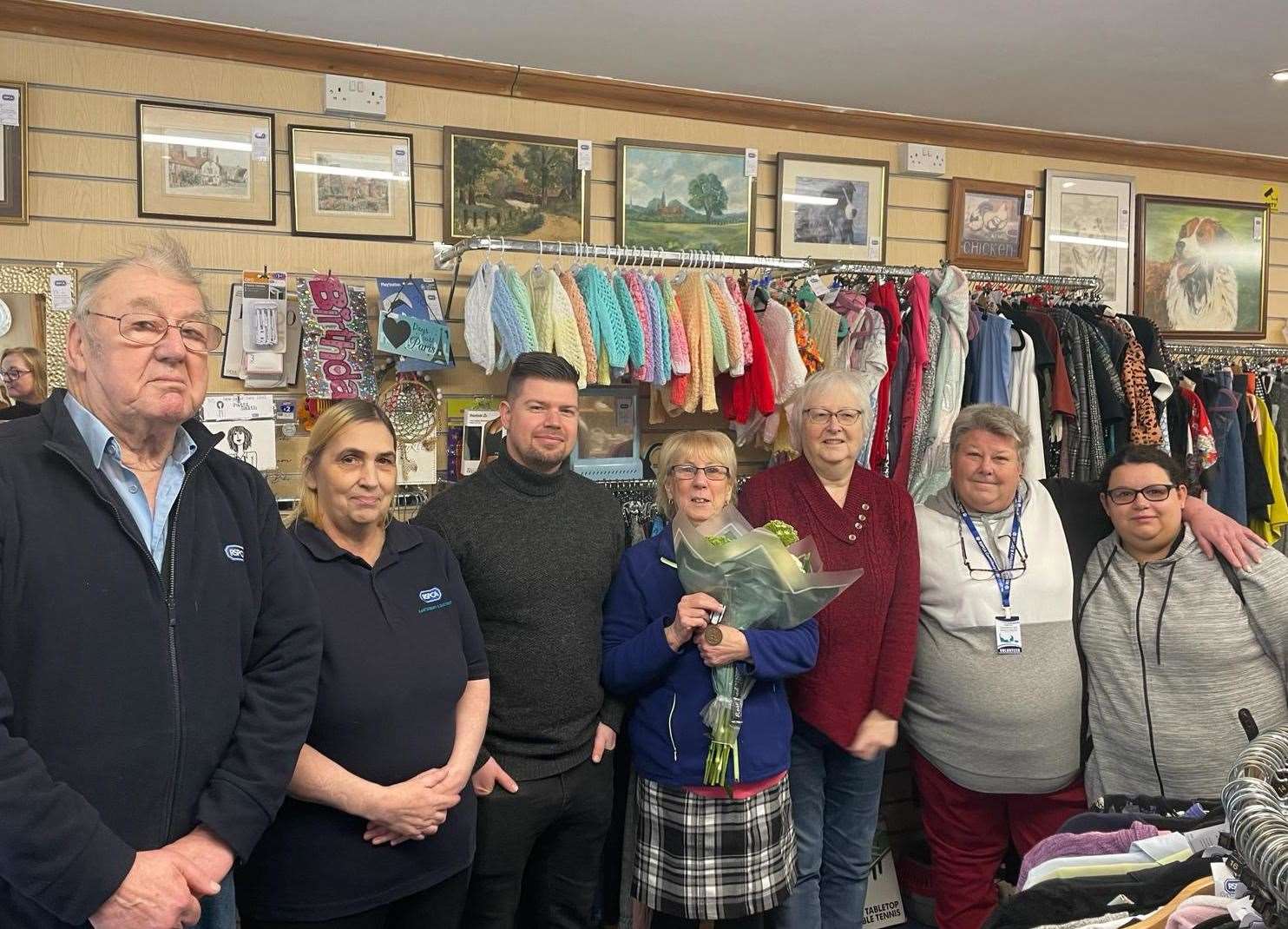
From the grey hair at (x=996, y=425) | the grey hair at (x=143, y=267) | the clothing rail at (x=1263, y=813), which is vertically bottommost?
the clothing rail at (x=1263, y=813)

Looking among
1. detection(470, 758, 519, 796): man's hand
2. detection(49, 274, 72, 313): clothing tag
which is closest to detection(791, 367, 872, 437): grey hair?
detection(470, 758, 519, 796): man's hand

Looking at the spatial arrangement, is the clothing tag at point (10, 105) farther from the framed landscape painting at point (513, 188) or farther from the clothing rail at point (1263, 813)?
the clothing rail at point (1263, 813)

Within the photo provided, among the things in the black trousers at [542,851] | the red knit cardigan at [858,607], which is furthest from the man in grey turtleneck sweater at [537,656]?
the red knit cardigan at [858,607]

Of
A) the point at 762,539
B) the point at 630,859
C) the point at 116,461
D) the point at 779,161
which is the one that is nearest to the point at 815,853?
the point at 630,859

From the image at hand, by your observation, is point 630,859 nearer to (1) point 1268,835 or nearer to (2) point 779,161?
(1) point 1268,835

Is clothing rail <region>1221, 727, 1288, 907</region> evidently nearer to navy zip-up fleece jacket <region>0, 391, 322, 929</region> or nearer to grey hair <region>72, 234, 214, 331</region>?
navy zip-up fleece jacket <region>0, 391, 322, 929</region>

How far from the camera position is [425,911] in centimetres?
201

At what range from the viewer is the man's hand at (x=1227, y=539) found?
2393mm

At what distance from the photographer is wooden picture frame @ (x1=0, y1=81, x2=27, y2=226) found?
2932 mm

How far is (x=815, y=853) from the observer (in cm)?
266

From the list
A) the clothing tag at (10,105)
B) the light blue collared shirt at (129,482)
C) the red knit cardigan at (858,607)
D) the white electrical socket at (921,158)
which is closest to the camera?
the light blue collared shirt at (129,482)

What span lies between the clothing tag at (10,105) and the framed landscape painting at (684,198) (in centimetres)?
192

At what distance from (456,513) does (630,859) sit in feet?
3.15

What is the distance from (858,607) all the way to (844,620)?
0.16ft
